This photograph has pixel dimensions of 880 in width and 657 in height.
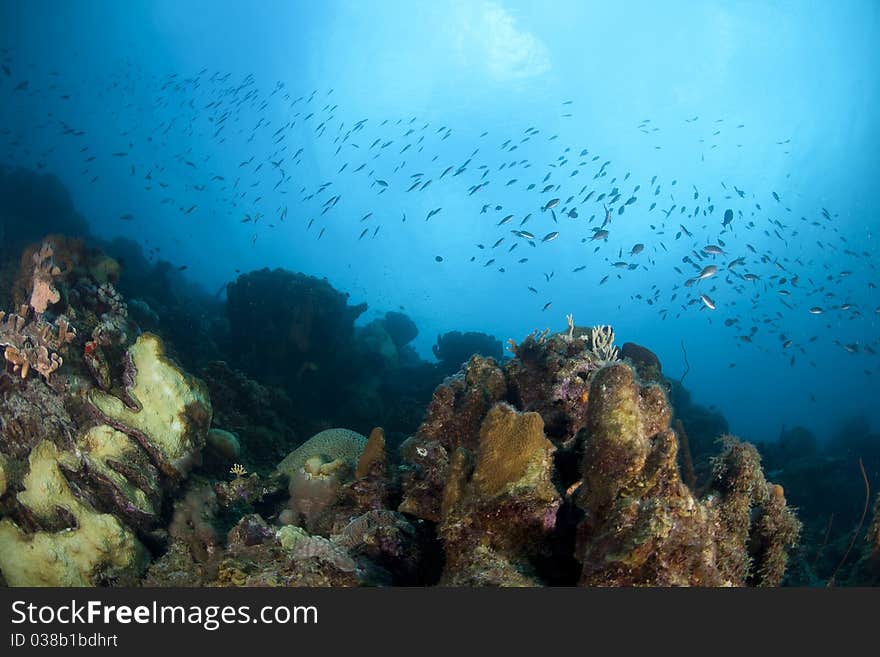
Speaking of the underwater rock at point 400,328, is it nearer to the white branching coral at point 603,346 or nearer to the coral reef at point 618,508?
the white branching coral at point 603,346

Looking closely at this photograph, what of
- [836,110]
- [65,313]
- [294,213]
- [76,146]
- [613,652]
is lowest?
[613,652]

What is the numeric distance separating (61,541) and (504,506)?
4.89 meters

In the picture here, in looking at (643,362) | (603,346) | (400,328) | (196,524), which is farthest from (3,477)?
(400,328)

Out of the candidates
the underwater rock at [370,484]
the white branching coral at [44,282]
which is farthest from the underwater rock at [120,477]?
the underwater rock at [370,484]

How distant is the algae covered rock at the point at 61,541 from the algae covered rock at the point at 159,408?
710 millimetres

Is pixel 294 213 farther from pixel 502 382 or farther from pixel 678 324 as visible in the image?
pixel 502 382

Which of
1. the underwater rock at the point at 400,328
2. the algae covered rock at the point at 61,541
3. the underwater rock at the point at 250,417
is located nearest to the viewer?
the algae covered rock at the point at 61,541

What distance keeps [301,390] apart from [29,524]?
9281 mm

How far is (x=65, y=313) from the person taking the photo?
21.9ft

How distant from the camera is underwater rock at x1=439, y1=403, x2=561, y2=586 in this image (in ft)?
11.4

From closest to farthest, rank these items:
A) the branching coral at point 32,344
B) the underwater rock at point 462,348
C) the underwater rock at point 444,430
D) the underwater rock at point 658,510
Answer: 1. the underwater rock at point 658,510
2. the underwater rock at point 444,430
3. the branching coral at point 32,344
4. the underwater rock at point 462,348

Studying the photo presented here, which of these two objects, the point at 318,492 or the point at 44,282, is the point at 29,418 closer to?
the point at 44,282

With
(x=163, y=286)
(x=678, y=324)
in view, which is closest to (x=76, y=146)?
(x=163, y=286)

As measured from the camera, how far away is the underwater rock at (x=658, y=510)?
2.73 m
